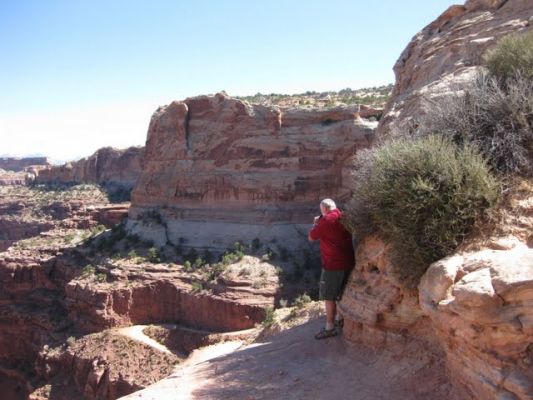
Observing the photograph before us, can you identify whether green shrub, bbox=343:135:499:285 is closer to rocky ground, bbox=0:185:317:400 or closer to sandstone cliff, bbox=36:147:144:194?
rocky ground, bbox=0:185:317:400

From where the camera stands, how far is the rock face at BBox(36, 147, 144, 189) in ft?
214

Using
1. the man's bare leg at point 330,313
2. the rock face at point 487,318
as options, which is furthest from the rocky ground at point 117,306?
the rock face at point 487,318

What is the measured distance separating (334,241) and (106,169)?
6458cm

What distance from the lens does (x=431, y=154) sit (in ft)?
19.5

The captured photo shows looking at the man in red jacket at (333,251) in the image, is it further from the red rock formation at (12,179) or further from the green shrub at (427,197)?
the red rock formation at (12,179)

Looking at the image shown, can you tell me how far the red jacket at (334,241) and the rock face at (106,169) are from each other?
5828cm

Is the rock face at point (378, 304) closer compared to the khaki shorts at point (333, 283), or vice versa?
the rock face at point (378, 304)

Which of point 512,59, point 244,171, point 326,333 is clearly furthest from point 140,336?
point 512,59

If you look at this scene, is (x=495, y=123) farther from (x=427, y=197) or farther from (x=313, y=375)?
(x=313, y=375)

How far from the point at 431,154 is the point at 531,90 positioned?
196 cm

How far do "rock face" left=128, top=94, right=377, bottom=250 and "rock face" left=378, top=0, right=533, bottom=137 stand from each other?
53.8 feet

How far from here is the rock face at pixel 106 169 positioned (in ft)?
214

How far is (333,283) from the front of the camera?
7645 mm

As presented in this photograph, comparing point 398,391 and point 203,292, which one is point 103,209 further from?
point 398,391
